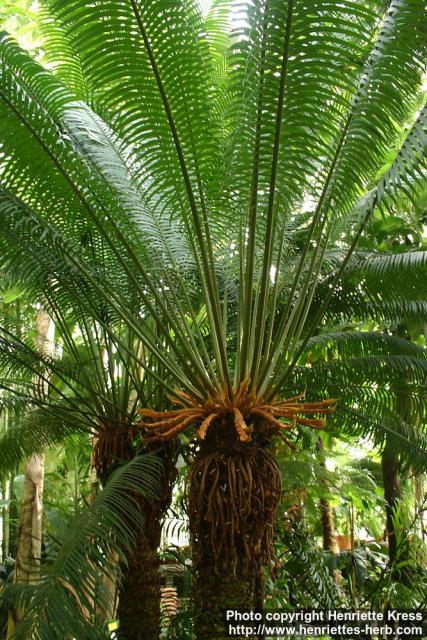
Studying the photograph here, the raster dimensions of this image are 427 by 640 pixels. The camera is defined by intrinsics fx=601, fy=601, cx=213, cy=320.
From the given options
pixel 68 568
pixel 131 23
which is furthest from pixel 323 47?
pixel 68 568

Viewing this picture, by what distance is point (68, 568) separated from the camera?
2.69 meters

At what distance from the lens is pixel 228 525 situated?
3.23 metres

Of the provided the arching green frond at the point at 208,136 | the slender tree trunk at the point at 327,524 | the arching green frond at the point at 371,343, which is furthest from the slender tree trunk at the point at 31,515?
the slender tree trunk at the point at 327,524

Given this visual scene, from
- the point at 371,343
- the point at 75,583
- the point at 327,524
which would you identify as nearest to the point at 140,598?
the point at 75,583

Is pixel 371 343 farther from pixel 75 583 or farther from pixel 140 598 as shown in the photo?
pixel 75 583

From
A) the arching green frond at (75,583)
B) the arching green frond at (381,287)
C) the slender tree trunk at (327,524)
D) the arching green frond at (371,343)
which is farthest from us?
the slender tree trunk at (327,524)

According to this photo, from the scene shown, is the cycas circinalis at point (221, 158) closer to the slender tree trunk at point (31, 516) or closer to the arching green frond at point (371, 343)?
the arching green frond at point (371, 343)

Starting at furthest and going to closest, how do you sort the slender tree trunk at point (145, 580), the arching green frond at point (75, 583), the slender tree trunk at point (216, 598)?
the slender tree trunk at point (145, 580)
the slender tree trunk at point (216, 598)
the arching green frond at point (75, 583)

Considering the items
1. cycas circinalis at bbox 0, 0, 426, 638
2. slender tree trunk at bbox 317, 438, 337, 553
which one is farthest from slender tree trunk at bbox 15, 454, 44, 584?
slender tree trunk at bbox 317, 438, 337, 553

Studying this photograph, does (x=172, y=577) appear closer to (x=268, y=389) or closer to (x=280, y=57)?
(x=268, y=389)

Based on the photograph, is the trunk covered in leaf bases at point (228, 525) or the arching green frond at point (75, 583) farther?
the trunk covered in leaf bases at point (228, 525)

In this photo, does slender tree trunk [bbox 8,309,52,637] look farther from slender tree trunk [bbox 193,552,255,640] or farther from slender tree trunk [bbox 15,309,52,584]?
slender tree trunk [bbox 193,552,255,640]

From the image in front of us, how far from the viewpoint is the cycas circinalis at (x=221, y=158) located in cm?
270

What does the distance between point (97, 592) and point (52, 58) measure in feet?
11.5
